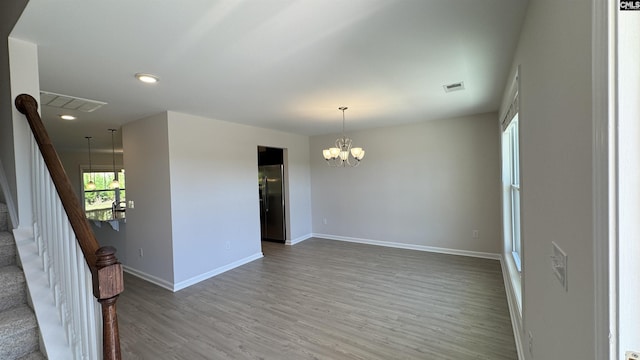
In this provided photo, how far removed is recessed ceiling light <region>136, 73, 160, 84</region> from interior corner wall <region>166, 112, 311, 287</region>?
120 cm

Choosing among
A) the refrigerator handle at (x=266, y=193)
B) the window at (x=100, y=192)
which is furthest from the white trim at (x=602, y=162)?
the window at (x=100, y=192)

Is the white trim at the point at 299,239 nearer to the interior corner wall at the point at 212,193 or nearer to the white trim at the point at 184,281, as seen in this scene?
the interior corner wall at the point at 212,193

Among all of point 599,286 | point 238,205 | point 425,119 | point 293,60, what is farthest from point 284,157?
point 599,286

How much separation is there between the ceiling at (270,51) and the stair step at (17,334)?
164 cm

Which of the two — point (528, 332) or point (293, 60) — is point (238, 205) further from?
point (528, 332)

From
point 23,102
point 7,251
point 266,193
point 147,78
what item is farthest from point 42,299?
point 266,193

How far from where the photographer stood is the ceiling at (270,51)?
1.50 meters

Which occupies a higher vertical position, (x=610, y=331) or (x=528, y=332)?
(x=610, y=331)

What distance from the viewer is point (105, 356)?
3.28 ft

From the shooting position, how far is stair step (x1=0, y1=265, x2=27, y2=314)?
1435 millimetres

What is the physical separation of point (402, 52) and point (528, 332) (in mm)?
2191

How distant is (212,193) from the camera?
4176mm

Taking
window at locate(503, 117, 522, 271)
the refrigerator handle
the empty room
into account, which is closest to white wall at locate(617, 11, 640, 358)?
the empty room

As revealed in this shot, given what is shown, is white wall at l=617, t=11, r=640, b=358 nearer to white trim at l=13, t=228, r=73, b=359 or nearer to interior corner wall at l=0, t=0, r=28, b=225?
white trim at l=13, t=228, r=73, b=359
